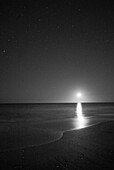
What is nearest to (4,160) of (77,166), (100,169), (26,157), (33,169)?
(26,157)

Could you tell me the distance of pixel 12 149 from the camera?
9.58 m

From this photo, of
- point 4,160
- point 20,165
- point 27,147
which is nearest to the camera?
point 20,165

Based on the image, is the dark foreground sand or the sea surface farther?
the sea surface

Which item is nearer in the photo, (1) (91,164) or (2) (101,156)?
(1) (91,164)

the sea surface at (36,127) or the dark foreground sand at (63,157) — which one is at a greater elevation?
the sea surface at (36,127)

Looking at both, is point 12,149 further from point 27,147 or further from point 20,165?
point 20,165

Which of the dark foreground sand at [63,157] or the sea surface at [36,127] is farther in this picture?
the sea surface at [36,127]

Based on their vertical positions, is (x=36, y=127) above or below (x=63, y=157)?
above

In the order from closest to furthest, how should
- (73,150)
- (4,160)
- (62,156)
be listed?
1. (4,160)
2. (62,156)
3. (73,150)

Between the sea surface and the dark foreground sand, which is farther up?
the sea surface

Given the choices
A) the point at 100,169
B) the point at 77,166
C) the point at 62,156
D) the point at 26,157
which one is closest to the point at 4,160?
the point at 26,157

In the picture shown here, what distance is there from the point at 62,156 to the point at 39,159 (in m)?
0.98

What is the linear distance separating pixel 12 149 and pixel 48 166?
10.3ft

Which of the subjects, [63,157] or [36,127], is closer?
[63,157]
